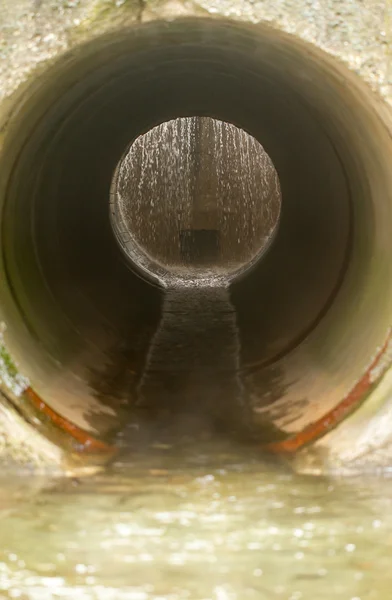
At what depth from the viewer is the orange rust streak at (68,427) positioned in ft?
9.51

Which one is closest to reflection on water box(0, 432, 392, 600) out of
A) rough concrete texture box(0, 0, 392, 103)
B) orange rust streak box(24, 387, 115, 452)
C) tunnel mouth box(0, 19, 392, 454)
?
orange rust streak box(24, 387, 115, 452)

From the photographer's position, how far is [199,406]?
12.5 ft

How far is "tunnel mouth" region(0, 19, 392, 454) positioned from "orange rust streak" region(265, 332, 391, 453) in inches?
0.5

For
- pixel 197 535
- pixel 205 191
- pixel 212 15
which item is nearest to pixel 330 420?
pixel 197 535

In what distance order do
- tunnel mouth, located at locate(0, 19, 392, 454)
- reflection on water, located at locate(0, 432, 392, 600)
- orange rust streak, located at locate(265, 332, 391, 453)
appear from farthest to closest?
1. tunnel mouth, located at locate(0, 19, 392, 454)
2. orange rust streak, located at locate(265, 332, 391, 453)
3. reflection on water, located at locate(0, 432, 392, 600)

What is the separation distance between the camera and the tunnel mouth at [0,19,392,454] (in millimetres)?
3051

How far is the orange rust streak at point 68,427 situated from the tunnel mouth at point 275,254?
0.02 m

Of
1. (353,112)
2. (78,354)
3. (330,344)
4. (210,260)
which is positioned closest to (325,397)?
(330,344)

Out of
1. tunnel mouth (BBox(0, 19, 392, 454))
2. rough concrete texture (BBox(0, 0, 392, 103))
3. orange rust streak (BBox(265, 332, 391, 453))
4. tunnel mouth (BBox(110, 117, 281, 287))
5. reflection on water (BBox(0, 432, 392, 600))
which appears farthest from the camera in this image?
tunnel mouth (BBox(110, 117, 281, 287))

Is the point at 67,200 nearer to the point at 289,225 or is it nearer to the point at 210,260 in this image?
the point at 289,225

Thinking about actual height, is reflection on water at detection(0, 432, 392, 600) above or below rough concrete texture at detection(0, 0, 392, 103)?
below

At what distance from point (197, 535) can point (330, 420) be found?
92cm

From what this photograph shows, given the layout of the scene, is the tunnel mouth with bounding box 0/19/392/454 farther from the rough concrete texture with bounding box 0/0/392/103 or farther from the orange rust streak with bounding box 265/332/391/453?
the rough concrete texture with bounding box 0/0/392/103

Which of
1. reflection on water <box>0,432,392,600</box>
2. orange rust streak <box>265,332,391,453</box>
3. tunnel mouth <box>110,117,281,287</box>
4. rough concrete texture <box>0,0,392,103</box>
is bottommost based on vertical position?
reflection on water <box>0,432,392,600</box>
